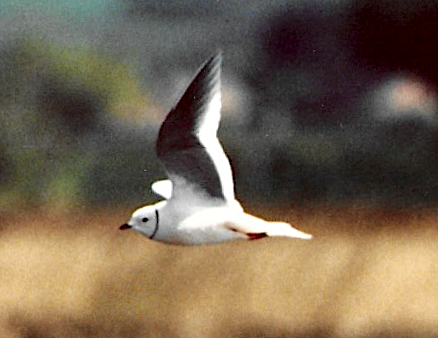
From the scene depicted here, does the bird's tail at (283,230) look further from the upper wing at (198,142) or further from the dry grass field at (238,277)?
the upper wing at (198,142)

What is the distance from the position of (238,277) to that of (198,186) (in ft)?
0.77

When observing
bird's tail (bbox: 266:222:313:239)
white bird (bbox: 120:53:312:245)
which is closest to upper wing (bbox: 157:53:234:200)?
white bird (bbox: 120:53:312:245)

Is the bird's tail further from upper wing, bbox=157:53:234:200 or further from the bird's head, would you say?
the bird's head

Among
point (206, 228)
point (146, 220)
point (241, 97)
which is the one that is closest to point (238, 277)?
point (206, 228)

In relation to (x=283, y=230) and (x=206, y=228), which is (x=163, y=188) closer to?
(x=206, y=228)

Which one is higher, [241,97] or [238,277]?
[241,97]

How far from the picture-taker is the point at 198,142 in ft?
6.64

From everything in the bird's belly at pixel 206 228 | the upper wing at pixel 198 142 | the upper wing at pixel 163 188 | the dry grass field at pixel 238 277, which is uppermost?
the upper wing at pixel 198 142

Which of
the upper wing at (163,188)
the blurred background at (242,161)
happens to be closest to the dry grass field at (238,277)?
the blurred background at (242,161)

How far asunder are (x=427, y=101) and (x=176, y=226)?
2.12ft

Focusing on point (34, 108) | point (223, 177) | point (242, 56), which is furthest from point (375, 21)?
point (34, 108)

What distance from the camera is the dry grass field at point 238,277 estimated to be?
6.85ft

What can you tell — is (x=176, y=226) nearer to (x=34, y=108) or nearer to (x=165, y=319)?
(x=165, y=319)

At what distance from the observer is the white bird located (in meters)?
2.02
